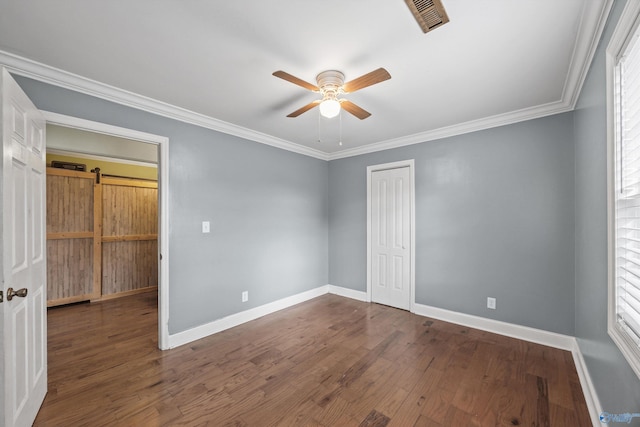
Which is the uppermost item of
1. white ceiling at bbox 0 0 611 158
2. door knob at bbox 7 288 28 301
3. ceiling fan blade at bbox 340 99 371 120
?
white ceiling at bbox 0 0 611 158

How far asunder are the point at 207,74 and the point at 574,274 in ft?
12.9

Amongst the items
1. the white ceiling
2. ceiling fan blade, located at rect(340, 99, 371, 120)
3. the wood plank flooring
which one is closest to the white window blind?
the white ceiling

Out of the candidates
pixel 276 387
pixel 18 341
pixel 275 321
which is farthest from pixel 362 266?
pixel 18 341

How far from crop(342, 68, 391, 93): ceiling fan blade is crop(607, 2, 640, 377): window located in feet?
3.58

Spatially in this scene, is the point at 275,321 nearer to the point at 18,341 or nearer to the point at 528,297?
the point at 18,341

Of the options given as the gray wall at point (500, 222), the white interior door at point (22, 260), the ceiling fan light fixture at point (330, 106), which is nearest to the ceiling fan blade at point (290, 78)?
the ceiling fan light fixture at point (330, 106)

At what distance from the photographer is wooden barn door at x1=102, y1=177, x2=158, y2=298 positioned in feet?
14.4

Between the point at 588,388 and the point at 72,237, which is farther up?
the point at 72,237

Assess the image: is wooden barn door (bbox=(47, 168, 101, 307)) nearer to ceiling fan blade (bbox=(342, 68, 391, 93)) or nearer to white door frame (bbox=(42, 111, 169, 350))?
white door frame (bbox=(42, 111, 169, 350))

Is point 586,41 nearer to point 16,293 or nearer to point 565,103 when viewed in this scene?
point 565,103

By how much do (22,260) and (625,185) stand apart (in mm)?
3435

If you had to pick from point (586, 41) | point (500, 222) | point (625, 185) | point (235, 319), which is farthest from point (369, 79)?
point (235, 319)

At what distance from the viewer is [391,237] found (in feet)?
12.9

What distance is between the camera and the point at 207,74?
6.98 feet
